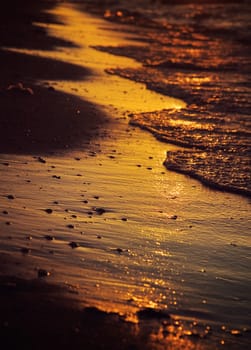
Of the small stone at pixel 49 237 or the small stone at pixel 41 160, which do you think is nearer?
the small stone at pixel 49 237

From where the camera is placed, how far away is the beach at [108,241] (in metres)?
5.55

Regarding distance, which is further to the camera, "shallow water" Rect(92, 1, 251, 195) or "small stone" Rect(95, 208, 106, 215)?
"shallow water" Rect(92, 1, 251, 195)

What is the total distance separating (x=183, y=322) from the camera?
575 centimetres

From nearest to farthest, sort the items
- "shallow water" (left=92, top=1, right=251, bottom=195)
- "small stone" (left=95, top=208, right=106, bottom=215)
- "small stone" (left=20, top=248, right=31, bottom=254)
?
"small stone" (left=20, top=248, right=31, bottom=254)
"small stone" (left=95, top=208, right=106, bottom=215)
"shallow water" (left=92, top=1, right=251, bottom=195)

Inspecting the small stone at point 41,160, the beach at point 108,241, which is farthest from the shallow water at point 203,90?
the small stone at point 41,160

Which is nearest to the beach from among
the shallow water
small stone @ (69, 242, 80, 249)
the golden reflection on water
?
small stone @ (69, 242, 80, 249)

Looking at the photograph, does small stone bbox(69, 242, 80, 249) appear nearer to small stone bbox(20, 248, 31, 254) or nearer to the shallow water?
small stone bbox(20, 248, 31, 254)

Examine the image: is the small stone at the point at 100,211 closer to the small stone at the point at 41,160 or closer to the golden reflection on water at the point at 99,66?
the small stone at the point at 41,160

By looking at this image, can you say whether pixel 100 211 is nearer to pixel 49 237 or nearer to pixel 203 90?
pixel 49 237

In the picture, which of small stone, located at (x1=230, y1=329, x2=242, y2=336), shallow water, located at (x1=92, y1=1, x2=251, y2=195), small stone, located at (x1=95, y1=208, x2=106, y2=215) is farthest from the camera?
shallow water, located at (x1=92, y1=1, x2=251, y2=195)

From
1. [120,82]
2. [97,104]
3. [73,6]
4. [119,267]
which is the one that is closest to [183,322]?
[119,267]

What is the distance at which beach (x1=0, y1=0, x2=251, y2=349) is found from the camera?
555cm

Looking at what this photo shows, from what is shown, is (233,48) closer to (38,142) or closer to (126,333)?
(38,142)

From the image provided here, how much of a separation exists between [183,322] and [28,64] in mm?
14447
